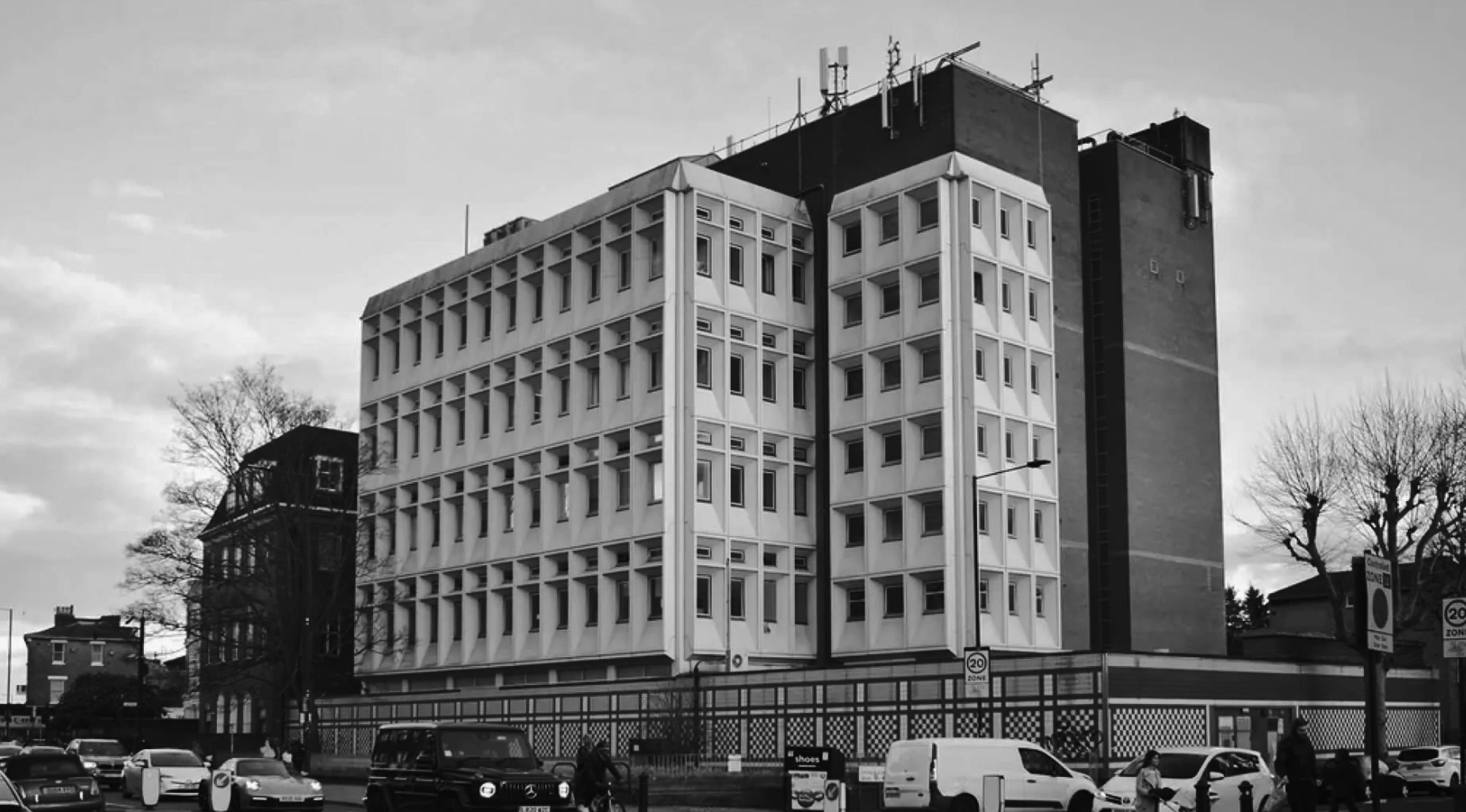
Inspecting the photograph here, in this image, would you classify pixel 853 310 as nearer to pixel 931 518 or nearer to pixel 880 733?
pixel 931 518

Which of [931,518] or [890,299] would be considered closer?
[931,518]

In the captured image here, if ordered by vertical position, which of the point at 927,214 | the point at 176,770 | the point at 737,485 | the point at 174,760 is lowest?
the point at 176,770

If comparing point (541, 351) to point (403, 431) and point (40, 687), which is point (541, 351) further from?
point (40, 687)

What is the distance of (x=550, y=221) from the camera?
230 feet

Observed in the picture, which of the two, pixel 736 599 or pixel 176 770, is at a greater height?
pixel 736 599

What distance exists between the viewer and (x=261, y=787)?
37281 mm

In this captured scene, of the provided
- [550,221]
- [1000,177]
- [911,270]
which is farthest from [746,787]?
[550,221]

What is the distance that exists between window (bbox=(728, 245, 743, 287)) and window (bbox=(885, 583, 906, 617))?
12720mm

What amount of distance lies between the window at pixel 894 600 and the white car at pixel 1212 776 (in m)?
26.6

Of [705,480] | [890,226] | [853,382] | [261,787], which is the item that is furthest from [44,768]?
[890,226]

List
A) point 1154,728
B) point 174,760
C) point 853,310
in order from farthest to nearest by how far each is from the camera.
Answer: point 853,310, point 174,760, point 1154,728

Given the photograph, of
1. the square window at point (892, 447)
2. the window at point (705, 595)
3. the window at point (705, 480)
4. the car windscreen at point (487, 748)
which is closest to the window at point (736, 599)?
the window at point (705, 595)

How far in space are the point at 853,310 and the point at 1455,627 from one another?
46.2 m

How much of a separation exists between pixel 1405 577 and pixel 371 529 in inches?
1964
